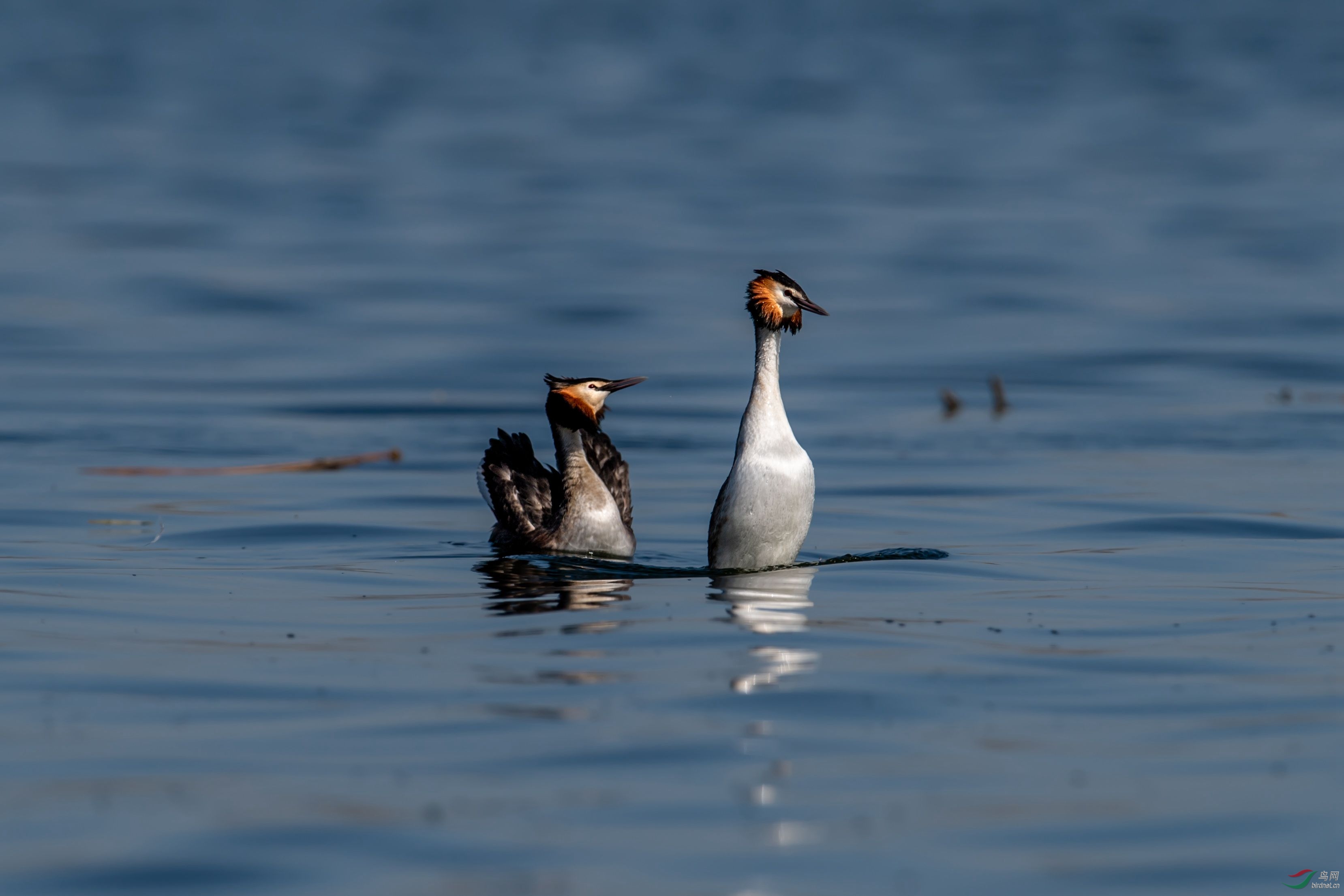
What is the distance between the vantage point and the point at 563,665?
859 centimetres

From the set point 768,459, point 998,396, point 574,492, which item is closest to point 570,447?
point 574,492

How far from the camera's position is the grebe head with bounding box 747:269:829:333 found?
10922mm

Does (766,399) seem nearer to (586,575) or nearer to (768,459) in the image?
(768,459)

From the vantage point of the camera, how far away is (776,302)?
11.0 m

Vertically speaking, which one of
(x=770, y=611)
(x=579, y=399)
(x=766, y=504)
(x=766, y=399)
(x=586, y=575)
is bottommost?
(x=770, y=611)

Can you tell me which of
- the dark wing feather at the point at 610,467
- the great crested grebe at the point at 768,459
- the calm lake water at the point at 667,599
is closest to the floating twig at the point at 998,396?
the calm lake water at the point at 667,599

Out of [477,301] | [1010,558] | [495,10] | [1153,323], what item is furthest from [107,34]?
[1010,558]

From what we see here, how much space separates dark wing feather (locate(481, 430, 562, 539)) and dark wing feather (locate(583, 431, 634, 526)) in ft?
1.03

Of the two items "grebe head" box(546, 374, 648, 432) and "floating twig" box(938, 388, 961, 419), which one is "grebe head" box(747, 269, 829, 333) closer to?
"grebe head" box(546, 374, 648, 432)

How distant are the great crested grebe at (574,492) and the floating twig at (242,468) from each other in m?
3.28

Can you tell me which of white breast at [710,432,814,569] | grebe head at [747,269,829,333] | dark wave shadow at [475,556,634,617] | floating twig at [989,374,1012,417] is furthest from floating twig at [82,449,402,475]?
floating twig at [989,374,1012,417]

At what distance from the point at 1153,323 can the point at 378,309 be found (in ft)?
39.1

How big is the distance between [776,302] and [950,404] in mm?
9969

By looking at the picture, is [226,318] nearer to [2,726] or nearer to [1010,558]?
[1010,558]
